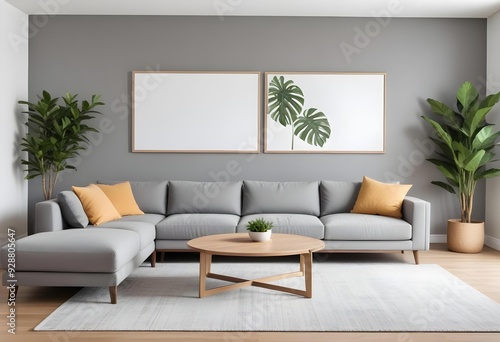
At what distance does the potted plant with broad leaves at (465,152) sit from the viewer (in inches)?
234

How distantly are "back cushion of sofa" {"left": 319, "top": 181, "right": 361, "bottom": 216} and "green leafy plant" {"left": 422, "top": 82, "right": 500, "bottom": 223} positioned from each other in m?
1.02

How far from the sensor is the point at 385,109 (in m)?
6.48

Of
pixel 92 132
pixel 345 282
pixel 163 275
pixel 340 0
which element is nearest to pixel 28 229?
pixel 92 132

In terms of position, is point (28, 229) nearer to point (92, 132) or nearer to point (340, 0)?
point (92, 132)

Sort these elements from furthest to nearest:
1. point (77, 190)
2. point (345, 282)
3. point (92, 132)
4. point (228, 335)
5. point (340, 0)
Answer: point (92, 132) → point (340, 0) → point (77, 190) → point (345, 282) → point (228, 335)

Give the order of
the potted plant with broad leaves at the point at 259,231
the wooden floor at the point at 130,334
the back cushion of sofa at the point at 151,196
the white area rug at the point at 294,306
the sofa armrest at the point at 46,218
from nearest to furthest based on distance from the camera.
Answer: the wooden floor at the point at 130,334 → the white area rug at the point at 294,306 → the potted plant with broad leaves at the point at 259,231 → the sofa armrest at the point at 46,218 → the back cushion of sofa at the point at 151,196

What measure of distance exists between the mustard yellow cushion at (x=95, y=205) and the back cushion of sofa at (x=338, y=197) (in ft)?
7.32

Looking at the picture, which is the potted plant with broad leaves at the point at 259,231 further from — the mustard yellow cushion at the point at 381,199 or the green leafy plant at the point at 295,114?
the green leafy plant at the point at 295,114

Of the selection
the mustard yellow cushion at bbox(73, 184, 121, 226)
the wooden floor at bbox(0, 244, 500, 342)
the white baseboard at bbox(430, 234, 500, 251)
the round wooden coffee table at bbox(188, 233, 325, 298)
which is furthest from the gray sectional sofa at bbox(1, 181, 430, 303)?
the white baseboard at bbox(430, 234, 500, 251)

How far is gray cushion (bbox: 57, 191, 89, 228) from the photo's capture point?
482 centimetres

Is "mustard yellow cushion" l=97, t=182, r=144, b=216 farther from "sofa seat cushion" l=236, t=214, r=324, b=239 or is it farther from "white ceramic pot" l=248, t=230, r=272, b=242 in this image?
"white ceramic pot" l=248, t=230, r=272, b=242

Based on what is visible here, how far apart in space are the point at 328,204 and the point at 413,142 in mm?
1371

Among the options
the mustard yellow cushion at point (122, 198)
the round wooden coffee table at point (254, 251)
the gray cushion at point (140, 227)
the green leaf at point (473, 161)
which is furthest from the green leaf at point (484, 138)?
the mustard yellow cushion at point (122, 198)

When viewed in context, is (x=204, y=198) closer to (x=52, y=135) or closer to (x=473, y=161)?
(x=52, y=135)
